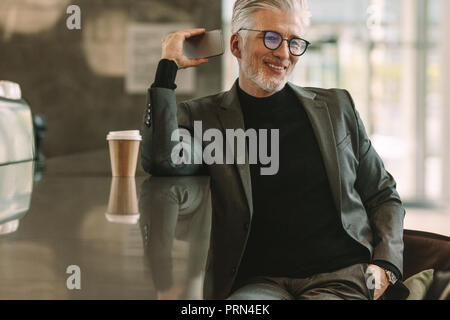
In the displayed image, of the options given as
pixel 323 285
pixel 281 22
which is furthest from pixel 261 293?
pixel 281 22

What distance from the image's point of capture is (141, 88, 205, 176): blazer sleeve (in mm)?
1376

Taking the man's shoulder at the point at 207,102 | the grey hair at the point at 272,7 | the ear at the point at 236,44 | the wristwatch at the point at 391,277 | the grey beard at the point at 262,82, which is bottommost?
the wristwatch at the point at 391,277

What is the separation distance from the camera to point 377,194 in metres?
1.38

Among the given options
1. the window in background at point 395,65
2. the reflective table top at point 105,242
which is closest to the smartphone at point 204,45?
the reflective table top at point 105,242

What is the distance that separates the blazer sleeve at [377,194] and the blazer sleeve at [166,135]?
450 mm

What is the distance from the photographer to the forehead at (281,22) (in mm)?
1368

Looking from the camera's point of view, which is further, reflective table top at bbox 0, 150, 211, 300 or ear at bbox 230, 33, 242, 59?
ear at bbox 230, 33, 242, 59

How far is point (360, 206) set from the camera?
1322 mm

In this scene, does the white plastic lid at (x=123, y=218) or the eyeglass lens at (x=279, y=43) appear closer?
the white plastic lid at (x=123, y=218)

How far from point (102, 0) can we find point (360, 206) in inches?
191

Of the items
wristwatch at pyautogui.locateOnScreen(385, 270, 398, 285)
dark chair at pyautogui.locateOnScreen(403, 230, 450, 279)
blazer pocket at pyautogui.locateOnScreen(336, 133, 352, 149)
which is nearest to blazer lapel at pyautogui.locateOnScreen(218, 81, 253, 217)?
blazer pocket at pyautogui.locateOnScreen(336, 133, 352, 149)

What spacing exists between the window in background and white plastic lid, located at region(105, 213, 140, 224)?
5.61m

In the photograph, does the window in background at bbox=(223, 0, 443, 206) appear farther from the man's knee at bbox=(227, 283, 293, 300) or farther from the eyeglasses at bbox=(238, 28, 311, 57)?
the man's knee at bbox=(227, 283, 293, 300)

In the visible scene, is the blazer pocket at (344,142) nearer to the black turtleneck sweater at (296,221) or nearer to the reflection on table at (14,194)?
the black turtleneck sweater at (296,221)
